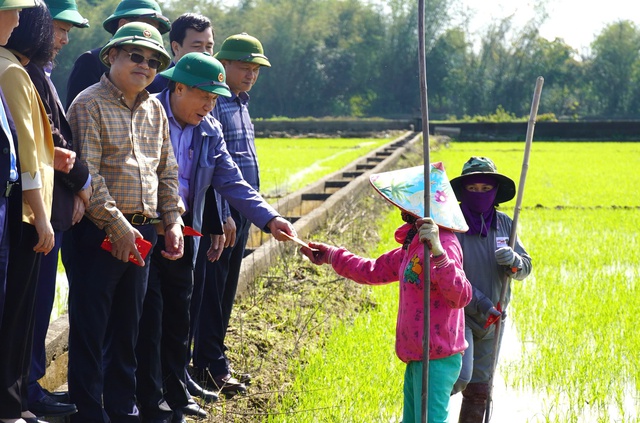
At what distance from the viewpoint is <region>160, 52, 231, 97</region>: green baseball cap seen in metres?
3.51

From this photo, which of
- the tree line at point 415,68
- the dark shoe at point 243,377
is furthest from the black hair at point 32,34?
the tree line at point 415,68

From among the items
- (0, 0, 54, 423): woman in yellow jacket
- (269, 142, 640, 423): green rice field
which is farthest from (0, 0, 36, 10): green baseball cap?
(269, 142, 640, 423): green rice field

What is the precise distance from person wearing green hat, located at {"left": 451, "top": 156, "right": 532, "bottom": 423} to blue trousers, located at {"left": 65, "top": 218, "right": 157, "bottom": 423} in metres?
1.28

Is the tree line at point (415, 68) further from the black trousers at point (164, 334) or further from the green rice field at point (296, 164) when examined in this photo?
the black trousers at point (164, 334)

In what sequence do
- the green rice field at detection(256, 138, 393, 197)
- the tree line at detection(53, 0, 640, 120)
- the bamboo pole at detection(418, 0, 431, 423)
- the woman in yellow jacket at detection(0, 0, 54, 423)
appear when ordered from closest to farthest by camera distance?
the bamboo pole at detection(418, 0, 431, 423), the woman in yellow jacket at detection(0, 0, 54, 423), the green rice field at detection(256, 138, 393, 197), the tree line at detection(53, 0, 640, 120)

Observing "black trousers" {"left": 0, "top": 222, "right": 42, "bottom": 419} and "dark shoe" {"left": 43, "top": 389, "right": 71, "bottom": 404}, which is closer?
"black trousers" {"left": 0, "top": 222, "right": 42, "bottom": 419}

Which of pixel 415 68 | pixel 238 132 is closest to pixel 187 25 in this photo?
pixel 238 132

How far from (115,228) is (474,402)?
1.62 m

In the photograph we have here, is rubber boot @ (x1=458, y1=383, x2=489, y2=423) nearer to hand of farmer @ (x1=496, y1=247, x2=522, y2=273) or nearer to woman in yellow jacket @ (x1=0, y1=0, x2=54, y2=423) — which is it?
hand of farmer @ (x1=496, y1=247, x2=522, y2=273)

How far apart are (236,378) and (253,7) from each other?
61.0 metres

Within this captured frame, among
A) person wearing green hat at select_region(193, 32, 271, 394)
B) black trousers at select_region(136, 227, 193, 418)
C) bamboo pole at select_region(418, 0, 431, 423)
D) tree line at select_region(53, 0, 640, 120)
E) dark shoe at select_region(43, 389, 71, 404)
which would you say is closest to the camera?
bamboo pole at select_region(418, 0, 431, 423)

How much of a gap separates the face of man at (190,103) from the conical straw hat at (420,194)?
2.55 ft

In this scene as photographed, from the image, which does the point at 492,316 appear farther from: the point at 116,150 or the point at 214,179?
the point at 116,150

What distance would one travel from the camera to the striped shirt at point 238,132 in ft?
13.6
